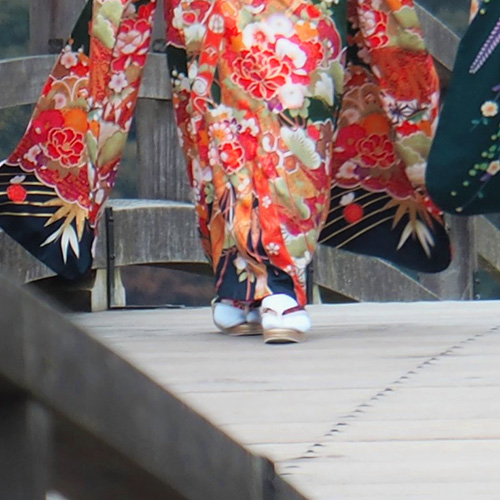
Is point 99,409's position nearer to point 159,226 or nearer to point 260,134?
point 260,134

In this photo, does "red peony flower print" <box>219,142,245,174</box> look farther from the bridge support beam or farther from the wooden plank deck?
the bridge support beam

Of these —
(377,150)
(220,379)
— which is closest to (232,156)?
(377,150)

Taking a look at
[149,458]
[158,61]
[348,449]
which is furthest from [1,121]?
[149,458]

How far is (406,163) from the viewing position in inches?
127

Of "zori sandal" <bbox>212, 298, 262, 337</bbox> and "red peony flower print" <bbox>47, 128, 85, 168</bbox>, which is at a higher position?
"red peony flower print" <bbox>47, 128, 85, 168</bbox>

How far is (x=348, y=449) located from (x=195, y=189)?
1482 mm

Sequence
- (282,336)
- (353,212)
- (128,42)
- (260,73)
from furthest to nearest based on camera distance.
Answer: (353,212) < (128,42) < (260,73) < (282,336)

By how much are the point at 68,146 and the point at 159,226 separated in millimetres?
615

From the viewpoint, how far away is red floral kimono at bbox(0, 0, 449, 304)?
298cm

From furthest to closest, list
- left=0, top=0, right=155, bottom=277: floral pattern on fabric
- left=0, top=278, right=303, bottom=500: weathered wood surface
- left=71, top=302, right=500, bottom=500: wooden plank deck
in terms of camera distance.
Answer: left=0, top=0, right=155, bottom=277: floral pattern on fabric < left=71, top=302, right=500, bottom=500: wooden plank deck < left=0, top=278, right=303, bottom=500: weathered wood surface

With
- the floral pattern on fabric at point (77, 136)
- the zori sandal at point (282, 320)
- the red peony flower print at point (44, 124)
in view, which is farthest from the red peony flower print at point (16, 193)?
the zori sandal at point (282, 320)

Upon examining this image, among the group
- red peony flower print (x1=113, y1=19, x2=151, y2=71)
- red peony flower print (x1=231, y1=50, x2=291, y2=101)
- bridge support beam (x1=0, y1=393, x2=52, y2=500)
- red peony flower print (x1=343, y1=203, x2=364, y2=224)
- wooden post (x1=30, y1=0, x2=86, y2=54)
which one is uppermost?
wooden post (x1=30, y1=0, x2=86, y2=54)

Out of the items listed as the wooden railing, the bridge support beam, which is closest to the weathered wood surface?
the bridge support beam

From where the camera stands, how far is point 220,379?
7.68 feet
